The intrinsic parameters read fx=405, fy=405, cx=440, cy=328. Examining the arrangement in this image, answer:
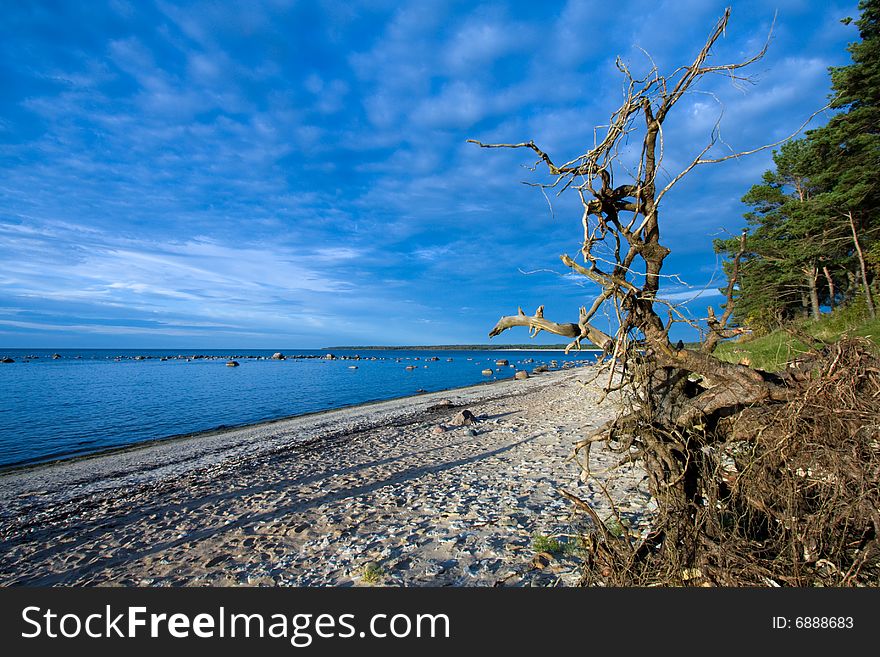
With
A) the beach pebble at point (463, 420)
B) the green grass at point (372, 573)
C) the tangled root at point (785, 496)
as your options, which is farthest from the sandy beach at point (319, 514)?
the beach pebble at point (463, 420)

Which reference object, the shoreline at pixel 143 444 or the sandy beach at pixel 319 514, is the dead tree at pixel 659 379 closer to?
the sandy beach at pixel 319 514

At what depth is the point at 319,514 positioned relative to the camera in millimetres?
7719

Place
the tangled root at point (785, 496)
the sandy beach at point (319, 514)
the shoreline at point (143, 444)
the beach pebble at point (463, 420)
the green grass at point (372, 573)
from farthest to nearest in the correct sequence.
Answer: the beach pebble at point (463, 420)
the shoreline at point (143, 444)
the sandy beach at point (319, 514)
the green grass at point (372, 573)
the tangled root at point (785, 496)

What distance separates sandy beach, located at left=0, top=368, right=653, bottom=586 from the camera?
553cm

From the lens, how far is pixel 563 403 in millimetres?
23500

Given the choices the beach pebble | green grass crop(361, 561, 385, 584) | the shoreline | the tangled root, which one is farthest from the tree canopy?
the shoreline

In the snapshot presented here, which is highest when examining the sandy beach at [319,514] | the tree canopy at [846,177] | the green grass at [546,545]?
the tree canopy at [846,177]

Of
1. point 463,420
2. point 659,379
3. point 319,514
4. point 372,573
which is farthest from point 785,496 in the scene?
point 463,420

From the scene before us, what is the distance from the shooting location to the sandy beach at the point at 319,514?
5.53 meters

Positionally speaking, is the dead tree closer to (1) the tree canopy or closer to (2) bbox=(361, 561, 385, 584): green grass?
(2) bbox=(361, 561, 385, 584): green grass

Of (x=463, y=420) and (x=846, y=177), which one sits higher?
(x=846, y=177)

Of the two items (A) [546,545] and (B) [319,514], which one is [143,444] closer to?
(B) [319,514]

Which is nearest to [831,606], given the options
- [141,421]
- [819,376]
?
[819,376]

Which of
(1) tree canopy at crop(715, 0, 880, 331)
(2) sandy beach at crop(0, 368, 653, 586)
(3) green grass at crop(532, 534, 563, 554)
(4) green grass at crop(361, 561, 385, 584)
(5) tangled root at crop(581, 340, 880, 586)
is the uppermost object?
(1) tree canopy at crop(715, 0, 880, 331)
